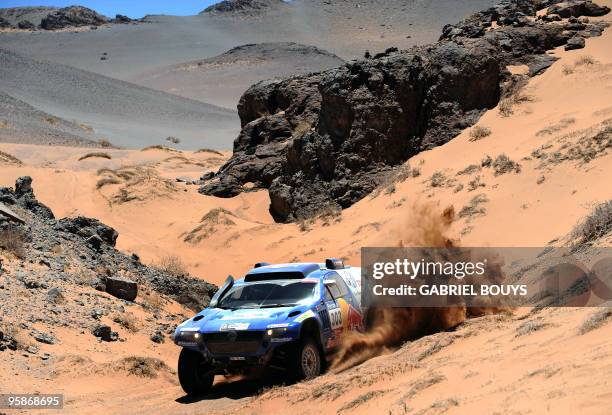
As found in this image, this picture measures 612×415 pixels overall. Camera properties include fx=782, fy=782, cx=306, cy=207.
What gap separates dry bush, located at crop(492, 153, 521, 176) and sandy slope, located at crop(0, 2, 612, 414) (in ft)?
0.69

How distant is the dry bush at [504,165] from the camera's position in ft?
63.8

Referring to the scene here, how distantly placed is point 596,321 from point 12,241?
433 inches

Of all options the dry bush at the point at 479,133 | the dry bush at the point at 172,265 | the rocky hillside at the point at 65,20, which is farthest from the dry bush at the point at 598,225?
the rocky hillside at the point at 65,20

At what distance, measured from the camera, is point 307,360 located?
9.43 meters

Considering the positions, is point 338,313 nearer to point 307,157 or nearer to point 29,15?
point 307,157

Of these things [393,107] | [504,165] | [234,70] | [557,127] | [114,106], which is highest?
[234,70]

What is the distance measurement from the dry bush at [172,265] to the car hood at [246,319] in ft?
30.0

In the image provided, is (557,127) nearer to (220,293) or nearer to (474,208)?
(474,208)

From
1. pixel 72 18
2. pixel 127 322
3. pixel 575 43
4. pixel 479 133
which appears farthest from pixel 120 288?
pixel 72 18

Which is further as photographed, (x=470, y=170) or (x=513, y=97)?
(x=513, y=97)

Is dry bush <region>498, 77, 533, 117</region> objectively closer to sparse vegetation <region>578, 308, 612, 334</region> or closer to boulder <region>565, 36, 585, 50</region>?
boulder <region>565, 36, 585, 50</region>

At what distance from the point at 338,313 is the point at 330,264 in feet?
3.26

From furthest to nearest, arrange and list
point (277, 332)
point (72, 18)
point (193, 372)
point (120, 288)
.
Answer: point (72, 18) < point (120, 288) < point (193, 372) < point (277, 332)

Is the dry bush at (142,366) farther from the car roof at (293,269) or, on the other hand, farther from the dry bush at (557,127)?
the dry bush at (557,127)
